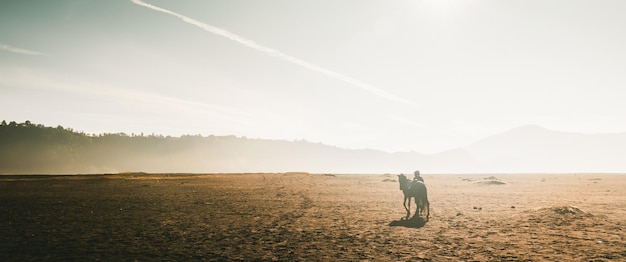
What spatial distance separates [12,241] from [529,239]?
18.9 metres

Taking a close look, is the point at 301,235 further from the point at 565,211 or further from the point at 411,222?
the point at 565,211

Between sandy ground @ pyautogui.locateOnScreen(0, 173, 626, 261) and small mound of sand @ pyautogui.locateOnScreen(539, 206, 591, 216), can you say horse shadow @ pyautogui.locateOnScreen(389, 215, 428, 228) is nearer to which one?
sandy ground @ pyautogui.locateOnScreen(0, 173, 626, 261)

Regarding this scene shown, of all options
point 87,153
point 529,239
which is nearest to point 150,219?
point 529,239

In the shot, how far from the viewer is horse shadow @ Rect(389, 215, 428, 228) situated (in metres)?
16.8

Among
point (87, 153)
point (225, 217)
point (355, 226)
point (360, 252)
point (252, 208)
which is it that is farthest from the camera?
point (87, 153)

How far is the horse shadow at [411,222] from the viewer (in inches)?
663

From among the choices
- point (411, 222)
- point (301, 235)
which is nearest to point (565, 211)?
point (411, 222)

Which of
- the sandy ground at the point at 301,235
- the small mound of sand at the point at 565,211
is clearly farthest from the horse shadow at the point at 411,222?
the small mound of sand at the point at 565,211

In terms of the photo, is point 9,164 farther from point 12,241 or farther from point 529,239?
point 529,239

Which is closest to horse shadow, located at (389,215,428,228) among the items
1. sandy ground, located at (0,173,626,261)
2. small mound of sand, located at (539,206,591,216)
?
sandy ground, located at (0,173,626,261)

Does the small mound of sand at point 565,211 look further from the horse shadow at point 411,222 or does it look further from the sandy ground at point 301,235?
the horse shadow at point 411,222

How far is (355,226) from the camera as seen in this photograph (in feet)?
54.0

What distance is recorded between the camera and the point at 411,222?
58.2ft

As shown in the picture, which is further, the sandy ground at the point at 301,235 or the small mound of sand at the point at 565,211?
the small mound of sand at the point at 565,211
